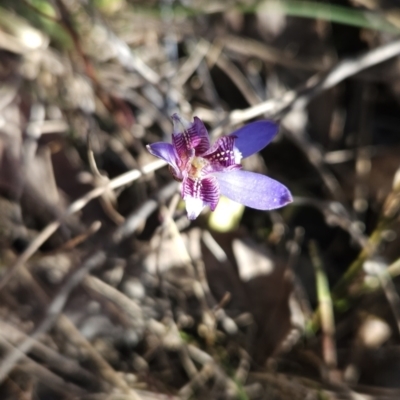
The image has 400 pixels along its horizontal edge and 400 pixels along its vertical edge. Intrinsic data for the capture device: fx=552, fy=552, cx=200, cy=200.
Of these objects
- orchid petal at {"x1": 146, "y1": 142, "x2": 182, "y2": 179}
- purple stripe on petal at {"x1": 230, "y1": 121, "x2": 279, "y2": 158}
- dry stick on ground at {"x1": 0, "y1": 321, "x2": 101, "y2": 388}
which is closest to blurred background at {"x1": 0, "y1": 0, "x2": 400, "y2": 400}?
dry stick on ground at {"x1": 0, "y1": 321, "x2": 101, "y2": 388}

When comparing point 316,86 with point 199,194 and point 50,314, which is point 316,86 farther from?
point 50,314

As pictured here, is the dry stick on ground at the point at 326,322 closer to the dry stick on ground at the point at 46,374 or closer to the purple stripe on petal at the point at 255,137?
the purple stripe on petal at the point at 255,137

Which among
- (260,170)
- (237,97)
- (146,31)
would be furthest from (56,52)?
(260,170)

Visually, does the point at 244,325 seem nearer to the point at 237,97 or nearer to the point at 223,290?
the point at 223,290

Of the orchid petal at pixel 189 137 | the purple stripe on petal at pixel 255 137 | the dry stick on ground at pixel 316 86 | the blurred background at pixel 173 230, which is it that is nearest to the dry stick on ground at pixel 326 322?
the blurred background at pixel 173 230

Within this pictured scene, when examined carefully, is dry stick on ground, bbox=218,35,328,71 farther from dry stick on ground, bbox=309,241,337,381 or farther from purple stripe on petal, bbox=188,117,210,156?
purple stripe on petal, bbox=188,117,210,156

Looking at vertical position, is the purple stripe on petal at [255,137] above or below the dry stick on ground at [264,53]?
below

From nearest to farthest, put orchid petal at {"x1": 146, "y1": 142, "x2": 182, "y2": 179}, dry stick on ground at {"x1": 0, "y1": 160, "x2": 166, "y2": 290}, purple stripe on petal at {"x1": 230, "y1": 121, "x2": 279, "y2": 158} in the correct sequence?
orchid petal at {"x1": 146, "y1": 142, "x2": 182, "y2": 179} → purple stripe on petal at {"x1": 230, "y1": 121, "x2": 279, "y2": 158} → dry stick on ground at {"x1": 0, "y1": 160, "x2": 166, "y2": 290}

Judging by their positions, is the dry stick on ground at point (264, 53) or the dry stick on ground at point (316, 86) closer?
the dry stick on ground at point (316, 86)

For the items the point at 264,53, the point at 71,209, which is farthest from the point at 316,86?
the point at 71,209
